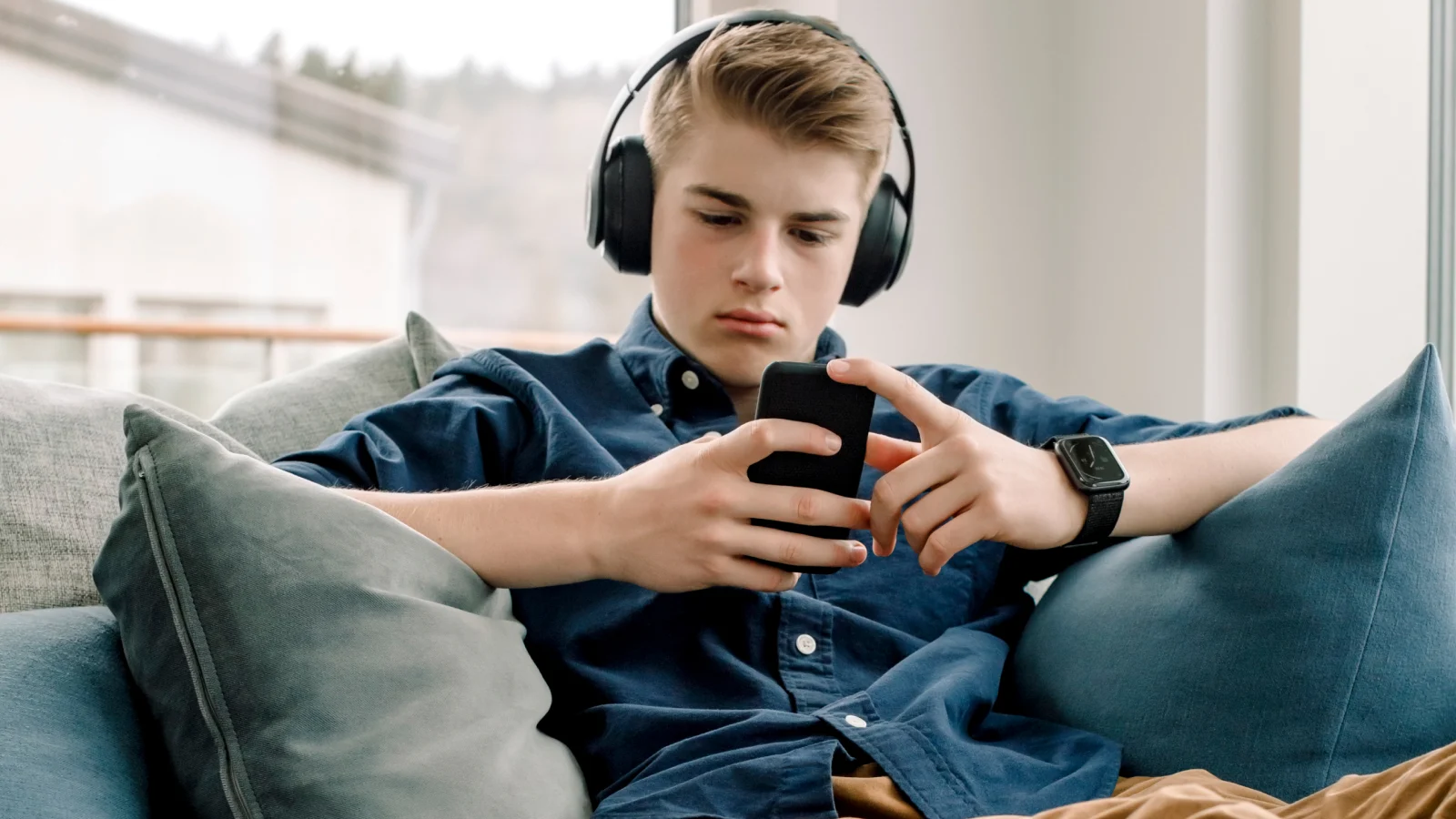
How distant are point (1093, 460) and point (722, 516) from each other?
367 mm

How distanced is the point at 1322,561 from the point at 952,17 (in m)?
1.47

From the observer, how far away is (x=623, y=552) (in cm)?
90

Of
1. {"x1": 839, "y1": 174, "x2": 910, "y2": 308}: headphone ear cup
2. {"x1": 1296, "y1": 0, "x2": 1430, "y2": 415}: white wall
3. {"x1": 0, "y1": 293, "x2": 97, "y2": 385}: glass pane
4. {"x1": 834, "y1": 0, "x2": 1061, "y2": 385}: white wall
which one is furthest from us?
{"x1": 0, "y1": 293, "x2": 97, "y2": 385}: glass pane

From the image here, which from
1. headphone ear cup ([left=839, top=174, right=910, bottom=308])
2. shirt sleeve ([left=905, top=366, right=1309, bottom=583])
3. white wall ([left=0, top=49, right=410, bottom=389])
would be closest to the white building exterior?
white wall ([left=0, top=49, right=410, bottom=389])

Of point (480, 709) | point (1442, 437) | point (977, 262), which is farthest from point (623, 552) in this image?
point (977, 262)

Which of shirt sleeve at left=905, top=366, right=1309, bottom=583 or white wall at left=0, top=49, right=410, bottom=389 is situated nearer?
shirt sleeve at left=905, top=366, right=1309, bottom=583

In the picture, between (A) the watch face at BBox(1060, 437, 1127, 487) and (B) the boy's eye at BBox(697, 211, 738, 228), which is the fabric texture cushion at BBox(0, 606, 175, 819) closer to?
(B) the boy's eye at BBox(697, 211, 738, 228)

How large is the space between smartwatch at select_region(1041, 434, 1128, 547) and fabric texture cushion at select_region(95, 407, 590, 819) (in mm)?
516

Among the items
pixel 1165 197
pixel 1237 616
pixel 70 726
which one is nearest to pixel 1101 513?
pixel 1237 616

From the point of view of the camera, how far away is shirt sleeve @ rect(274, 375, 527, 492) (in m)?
1.02

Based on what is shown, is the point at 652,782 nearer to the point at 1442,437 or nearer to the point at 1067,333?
the point at 1442,437

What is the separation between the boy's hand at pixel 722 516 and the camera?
0.86m

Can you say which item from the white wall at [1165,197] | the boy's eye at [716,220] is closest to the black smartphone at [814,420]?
the boy's eye at [716,220]

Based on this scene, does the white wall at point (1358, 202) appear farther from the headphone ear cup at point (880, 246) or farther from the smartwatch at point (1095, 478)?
the smartwatch at point (1095, 478)
